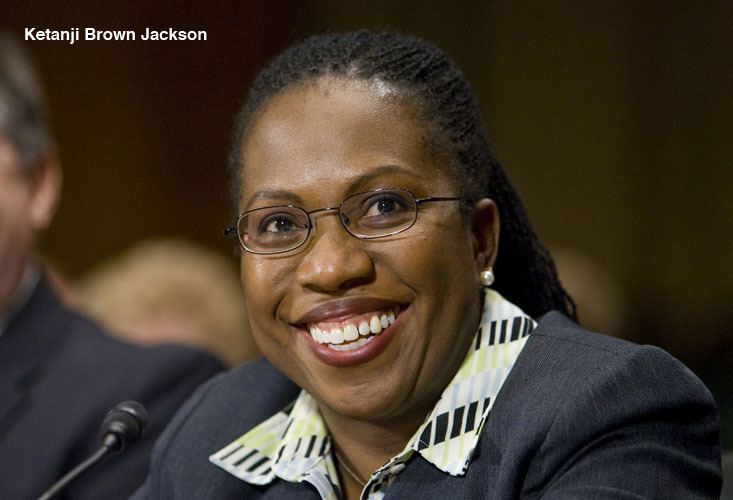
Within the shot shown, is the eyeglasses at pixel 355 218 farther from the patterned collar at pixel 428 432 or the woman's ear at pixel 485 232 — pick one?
the patterned collar at pixel 428 432

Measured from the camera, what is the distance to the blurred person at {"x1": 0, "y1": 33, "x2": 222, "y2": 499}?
2.03 metres

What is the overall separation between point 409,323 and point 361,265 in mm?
126

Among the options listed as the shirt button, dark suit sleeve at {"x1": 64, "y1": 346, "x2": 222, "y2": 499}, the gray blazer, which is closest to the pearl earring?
the gray blazer

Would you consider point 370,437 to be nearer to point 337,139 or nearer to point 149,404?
point 337,139

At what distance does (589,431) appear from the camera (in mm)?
1249

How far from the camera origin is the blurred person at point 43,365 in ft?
6.67

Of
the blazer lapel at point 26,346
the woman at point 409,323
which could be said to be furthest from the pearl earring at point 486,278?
the blazer lapel at point 26,346

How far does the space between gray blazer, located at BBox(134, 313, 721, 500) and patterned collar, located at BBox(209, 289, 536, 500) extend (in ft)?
0.09

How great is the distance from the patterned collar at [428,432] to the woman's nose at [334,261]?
0.26m

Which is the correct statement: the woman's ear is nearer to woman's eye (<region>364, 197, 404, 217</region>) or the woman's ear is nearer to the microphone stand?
woman's eye (<region>364, 197, 404, 217</region>)

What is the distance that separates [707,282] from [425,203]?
207 centimetres

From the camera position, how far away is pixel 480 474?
55.4 inches

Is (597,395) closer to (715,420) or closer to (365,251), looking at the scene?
(715,420)

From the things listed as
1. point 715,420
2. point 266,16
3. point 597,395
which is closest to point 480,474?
point 597,395
